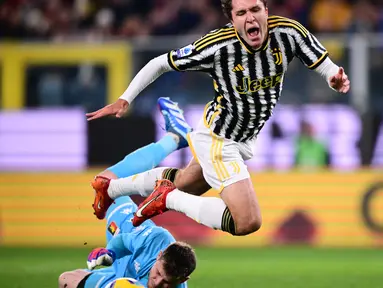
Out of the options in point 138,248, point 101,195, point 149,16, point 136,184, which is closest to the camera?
point 138,248

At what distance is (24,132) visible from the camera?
44.5 ft

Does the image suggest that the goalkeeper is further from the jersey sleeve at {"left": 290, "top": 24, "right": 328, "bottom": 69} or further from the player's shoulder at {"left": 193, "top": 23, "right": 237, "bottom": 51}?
the jersey sleeve at {"left": 290, "top": 24, "right": 328, "bottom": 69}

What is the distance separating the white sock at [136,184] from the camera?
739 centimetres

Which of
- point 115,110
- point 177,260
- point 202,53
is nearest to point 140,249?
point 177,260

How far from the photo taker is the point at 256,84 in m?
6.88

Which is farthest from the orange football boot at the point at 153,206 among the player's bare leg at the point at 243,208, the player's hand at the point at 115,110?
the player's hand at the point at 115,110

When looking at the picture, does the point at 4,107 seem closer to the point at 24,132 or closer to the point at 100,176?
the point at 24,132

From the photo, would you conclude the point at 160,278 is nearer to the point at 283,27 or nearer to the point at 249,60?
the point at 249,60

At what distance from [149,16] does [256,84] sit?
29.5ft

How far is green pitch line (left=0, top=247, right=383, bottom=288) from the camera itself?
8797 millimetres

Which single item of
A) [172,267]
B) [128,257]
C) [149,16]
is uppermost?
[149,16]

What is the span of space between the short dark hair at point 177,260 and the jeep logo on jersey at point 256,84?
1310mm

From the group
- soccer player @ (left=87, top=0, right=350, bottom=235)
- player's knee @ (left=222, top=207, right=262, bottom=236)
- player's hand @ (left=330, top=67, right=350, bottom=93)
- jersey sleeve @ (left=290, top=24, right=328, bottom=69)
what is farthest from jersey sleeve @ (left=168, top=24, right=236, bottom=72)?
player's knee @ (left=222, top=207, right=262, bottom=236)

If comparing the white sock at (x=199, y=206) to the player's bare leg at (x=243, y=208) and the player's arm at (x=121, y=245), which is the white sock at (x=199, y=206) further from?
the player's arm at (x=121, y=245)
